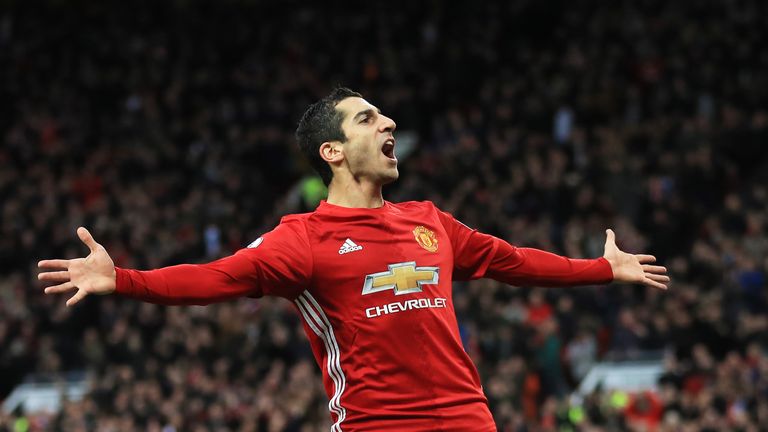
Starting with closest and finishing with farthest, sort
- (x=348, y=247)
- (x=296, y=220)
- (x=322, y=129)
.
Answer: (x=348, y=247)
(x=296, y=220)
(x=322, y=129)

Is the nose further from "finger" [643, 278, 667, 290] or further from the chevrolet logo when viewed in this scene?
"finger" [643, 278, 667, 290]

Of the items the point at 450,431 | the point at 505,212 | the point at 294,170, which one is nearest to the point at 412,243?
the point at 450,431

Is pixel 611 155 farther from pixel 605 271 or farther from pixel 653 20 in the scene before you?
pixel 605 271

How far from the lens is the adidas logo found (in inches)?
226

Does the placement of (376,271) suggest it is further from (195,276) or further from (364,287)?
(195,276)

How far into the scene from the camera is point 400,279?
18.8ft

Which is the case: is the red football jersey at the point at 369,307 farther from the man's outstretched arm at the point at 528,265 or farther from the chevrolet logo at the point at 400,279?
the man's outstretched arm at the point at 528,265

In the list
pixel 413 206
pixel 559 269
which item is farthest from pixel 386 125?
pixel 559 269

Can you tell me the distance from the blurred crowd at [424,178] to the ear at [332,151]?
9760 millimetres

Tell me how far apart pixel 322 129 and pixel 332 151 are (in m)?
0.12

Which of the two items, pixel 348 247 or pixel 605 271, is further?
pixel 605 271

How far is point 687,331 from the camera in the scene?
17078 millimetres

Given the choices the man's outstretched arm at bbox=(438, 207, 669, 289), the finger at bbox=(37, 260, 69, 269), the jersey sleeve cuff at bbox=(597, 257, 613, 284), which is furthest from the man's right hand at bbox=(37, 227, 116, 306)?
the jersey sleeve cuff at bbox=(597, 257, 613, 284)

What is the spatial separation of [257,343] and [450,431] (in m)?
12.7
